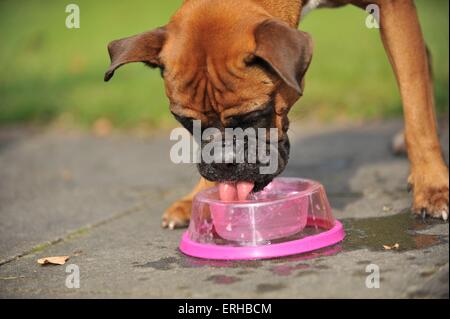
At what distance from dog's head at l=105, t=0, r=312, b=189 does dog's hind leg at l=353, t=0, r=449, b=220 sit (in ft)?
2.38

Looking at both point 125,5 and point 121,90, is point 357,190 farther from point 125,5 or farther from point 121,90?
point 125,5

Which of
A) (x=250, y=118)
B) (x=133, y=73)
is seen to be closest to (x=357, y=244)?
(x=250, y=118)

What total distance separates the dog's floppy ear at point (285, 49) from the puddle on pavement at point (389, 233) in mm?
824

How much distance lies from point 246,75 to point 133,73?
7386 millimetres

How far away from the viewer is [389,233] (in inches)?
145

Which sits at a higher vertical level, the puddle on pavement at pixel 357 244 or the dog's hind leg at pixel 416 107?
the dog's hind leg at pixel 416 107

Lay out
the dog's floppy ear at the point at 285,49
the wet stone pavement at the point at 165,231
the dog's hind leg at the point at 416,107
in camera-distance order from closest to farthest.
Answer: the wet stone pavement at the point at 165,231 → the dog's floppy ear at the point at 285,49 → the dog's hind leg at the point at 416,107

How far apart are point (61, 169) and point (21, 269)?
2.82 metres

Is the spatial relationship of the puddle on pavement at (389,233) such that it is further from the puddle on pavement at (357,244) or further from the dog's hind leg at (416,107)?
the dog's hind leg at (416,107)

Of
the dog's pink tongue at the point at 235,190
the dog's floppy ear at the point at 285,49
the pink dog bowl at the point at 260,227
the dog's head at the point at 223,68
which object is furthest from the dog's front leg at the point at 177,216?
the dog's floppy ear at the point at 285,49

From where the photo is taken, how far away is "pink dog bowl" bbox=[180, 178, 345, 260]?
136 inches

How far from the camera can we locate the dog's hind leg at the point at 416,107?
12.8 ft

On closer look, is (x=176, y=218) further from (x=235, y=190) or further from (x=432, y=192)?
(x=432, y=192)

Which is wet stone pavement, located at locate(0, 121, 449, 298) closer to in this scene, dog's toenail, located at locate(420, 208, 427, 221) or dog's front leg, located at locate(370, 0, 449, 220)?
dog's toenail, located at locate(420, 208, 427, 221)
